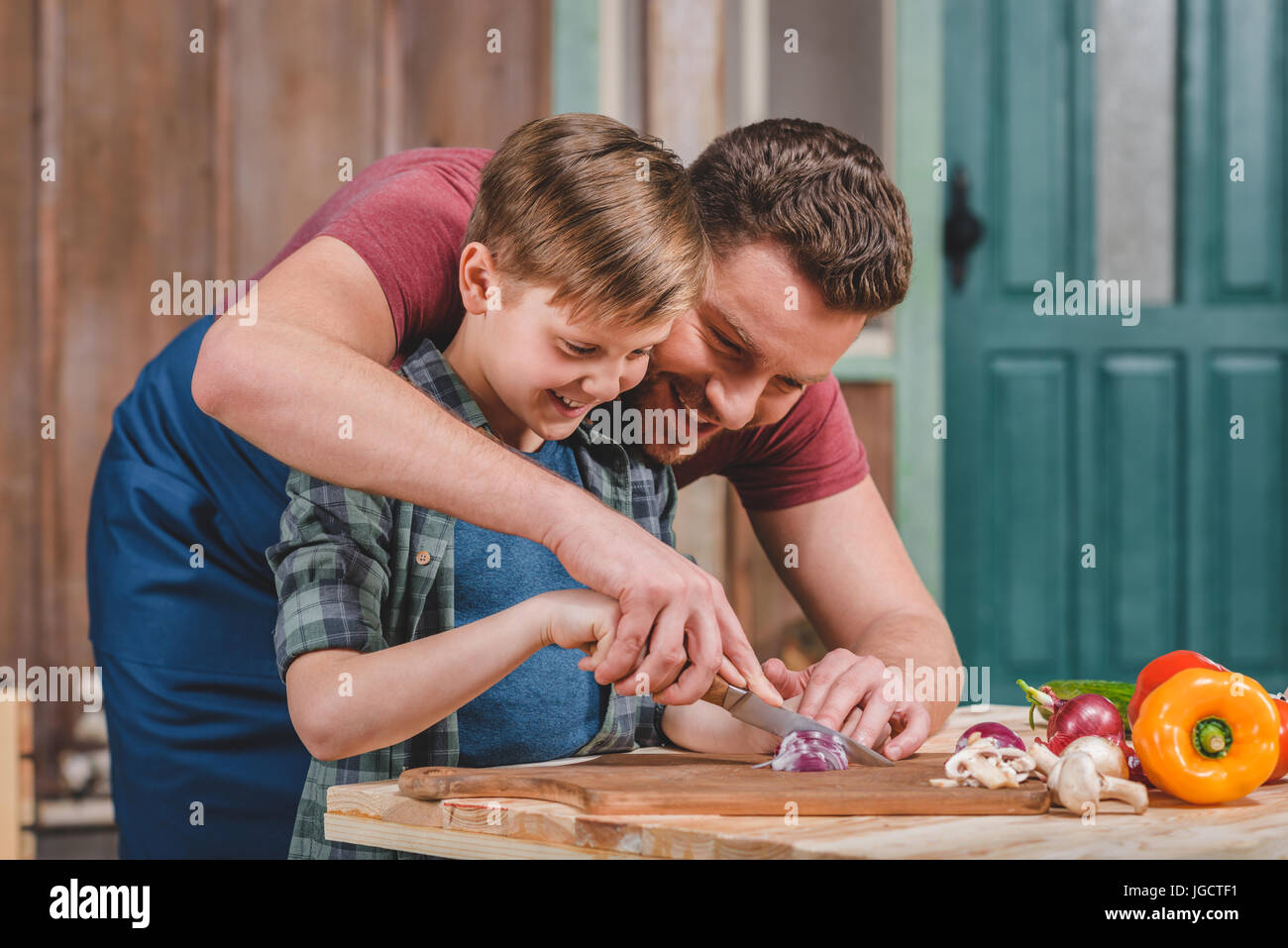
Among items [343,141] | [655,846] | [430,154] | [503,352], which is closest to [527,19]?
[343,141]

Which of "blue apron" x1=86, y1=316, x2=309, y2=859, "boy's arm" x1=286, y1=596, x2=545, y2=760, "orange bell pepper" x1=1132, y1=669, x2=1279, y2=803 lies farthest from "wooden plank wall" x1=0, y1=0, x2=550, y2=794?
"orange bell pepper" x1=1132, y1=669, x2=1279, y2=803

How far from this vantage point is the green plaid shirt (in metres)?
1.06

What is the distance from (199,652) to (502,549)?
489 millimetres

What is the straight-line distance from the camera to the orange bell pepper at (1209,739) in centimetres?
98

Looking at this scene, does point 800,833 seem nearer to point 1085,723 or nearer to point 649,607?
point 649,607

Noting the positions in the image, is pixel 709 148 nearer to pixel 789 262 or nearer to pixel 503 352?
pixel 789 262

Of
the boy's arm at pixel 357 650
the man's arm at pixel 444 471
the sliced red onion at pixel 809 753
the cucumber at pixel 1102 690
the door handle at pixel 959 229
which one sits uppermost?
the door handle at pixel 959 229

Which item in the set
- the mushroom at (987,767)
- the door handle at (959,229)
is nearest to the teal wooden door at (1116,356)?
the door handle at (959,229)

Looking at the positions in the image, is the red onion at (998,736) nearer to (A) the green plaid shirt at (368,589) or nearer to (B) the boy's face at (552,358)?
(A) the green plaid shirt at (368,589)

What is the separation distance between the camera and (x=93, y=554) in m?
1.63

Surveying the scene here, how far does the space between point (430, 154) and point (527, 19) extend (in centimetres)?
149

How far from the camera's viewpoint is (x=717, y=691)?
3.72ft

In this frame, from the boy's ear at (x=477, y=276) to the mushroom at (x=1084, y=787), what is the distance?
66cm

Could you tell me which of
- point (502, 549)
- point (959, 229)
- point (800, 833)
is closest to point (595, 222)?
point (502, 549)
